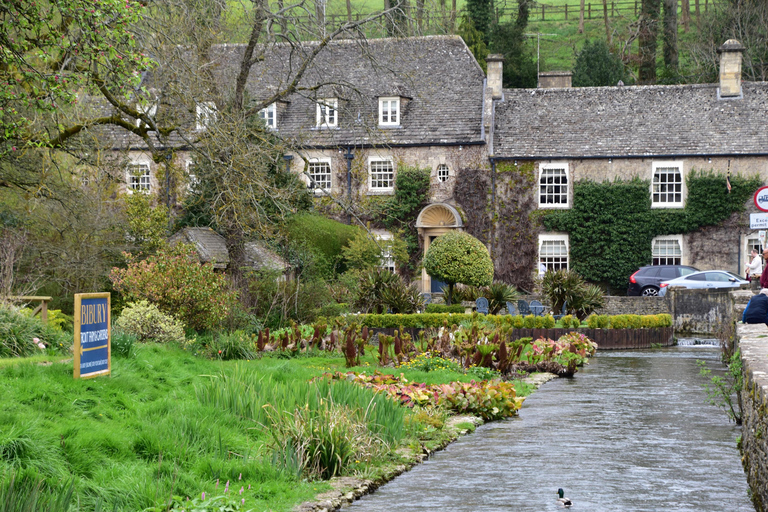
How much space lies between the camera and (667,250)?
35.4 meters

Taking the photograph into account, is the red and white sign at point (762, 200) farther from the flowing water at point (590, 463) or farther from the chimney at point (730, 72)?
the chimney at point (730, 72)

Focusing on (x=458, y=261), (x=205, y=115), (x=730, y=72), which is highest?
(x=730, y=72)

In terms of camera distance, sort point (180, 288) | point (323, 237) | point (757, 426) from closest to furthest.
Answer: point (757, 426) < point (180, 288) < point (323, 237)

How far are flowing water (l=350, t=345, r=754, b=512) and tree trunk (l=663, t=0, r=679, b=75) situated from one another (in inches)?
1540

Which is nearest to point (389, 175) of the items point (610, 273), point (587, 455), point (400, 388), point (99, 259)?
point (610, 273)

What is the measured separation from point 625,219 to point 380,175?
1019 centimetres

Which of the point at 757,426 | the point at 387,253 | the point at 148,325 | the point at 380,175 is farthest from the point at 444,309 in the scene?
the point at 757,426

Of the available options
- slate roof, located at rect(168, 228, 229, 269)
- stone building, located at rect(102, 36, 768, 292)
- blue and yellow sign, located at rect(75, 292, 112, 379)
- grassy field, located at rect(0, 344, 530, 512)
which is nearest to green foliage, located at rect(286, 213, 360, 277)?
slate roof, located at rect(168, 228, 229, 269)

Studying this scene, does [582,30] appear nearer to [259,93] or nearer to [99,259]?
[259,93]

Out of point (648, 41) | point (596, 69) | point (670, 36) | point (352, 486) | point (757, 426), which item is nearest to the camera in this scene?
point (757, 426)

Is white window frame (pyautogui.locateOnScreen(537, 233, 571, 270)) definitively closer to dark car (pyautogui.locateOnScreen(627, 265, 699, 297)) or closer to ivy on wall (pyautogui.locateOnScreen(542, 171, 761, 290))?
ivy on wall (pyautogui.locateOnScreen(542, 171, 761, 290))

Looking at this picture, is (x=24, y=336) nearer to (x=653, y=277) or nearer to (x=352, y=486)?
(x=352, y=486)

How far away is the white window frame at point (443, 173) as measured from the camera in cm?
3622

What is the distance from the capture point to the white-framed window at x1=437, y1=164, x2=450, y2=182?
1427 inches
